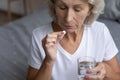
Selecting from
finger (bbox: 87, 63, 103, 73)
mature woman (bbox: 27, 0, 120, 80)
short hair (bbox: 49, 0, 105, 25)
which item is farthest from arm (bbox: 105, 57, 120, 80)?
short hair (bbox: 49, 0, 105, 25)

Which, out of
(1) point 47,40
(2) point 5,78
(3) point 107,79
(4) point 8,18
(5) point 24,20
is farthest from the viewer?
(4) point 8,18

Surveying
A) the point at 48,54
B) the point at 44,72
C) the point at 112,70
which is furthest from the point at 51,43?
the point at 112,70

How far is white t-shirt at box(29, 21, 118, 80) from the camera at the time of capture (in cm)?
134

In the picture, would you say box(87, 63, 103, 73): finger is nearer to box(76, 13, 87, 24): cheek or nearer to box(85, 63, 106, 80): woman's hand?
box(85, 63, 106, 80): woman's hand

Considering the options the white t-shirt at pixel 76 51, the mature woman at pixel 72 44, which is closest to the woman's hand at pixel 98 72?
the mature woman at pixel 72 44

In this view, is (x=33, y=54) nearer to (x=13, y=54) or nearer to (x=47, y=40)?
(x=47, y=40)

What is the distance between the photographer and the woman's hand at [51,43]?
1.12m

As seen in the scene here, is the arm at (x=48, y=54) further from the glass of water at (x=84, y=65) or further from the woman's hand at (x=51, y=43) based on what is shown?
the glass of water at (x=84, y=65)

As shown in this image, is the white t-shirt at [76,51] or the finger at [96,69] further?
the white t-shirt at [76,51]

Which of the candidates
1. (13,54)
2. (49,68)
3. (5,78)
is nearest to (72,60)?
(49,68)

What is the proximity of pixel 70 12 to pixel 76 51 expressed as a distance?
23 centimetres

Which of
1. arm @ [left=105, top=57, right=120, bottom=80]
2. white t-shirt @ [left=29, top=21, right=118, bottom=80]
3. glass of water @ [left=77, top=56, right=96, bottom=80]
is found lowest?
arm @ [left=105, top=57, right=120, bottom=80]

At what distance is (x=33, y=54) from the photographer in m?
1.34

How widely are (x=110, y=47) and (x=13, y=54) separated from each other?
0.76 meters
